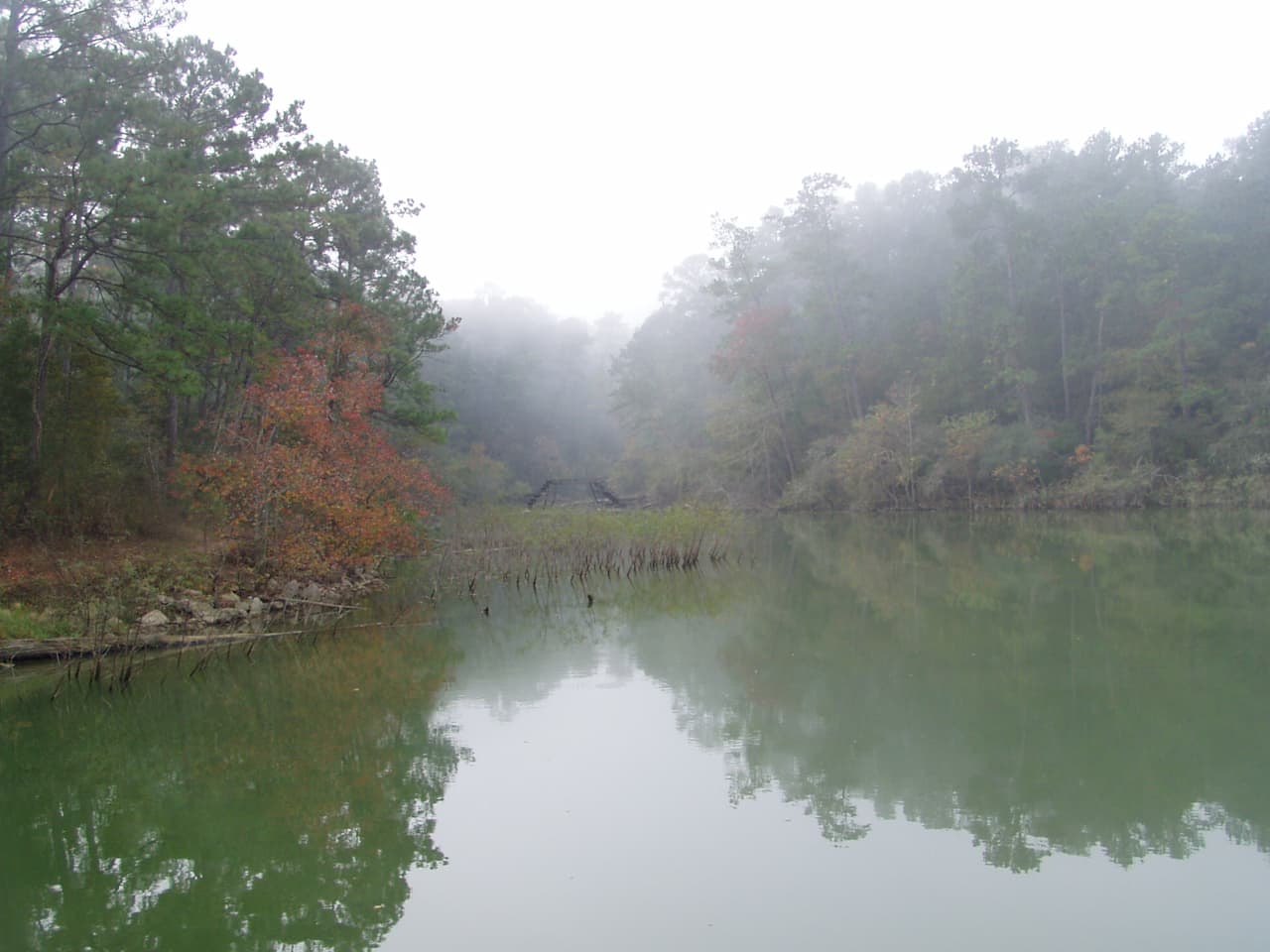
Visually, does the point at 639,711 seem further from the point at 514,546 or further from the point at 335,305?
the point at 335,305

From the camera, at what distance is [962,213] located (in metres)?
31.1

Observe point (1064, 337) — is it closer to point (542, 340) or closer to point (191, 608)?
point (191, 608)

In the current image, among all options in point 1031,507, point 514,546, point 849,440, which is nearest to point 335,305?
point 514,546

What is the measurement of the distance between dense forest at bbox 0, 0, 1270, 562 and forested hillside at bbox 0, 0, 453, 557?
0.19 feet

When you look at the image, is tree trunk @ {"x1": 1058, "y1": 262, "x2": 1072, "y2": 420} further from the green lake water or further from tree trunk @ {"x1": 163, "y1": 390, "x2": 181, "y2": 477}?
tree trunk @ {"x1": 163, "y1": 390, "x2": 181, "y2": 477}

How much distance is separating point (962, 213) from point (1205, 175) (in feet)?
25.0

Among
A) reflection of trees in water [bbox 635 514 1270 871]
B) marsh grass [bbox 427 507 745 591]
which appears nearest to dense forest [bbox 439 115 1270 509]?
marsh grass [bbox 427 507 745 591]

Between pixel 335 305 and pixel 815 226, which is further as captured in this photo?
pixel 815 226

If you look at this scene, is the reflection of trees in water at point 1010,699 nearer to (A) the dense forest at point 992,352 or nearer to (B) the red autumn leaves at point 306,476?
(B) the red autumn leaves at point 306,476

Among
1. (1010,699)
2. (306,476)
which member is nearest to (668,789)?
(1010,699)

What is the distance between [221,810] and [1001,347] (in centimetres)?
2839

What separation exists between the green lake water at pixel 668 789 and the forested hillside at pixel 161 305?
4.16 metres

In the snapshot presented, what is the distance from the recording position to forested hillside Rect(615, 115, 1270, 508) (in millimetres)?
26094

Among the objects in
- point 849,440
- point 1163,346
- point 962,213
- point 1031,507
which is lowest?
point 1031,507
